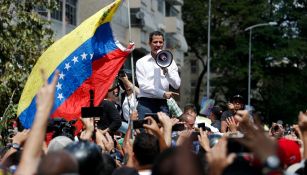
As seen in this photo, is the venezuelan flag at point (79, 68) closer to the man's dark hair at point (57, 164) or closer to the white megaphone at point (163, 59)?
the white megaphone at point (163, 59)

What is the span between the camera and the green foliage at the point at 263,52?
5603cm

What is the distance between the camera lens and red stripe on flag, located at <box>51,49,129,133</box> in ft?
38.9

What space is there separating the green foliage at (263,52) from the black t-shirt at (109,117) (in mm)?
42572

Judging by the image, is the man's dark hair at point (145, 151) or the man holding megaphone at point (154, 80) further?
the man holding megaphone at point (154, 80)

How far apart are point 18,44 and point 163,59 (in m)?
9.66

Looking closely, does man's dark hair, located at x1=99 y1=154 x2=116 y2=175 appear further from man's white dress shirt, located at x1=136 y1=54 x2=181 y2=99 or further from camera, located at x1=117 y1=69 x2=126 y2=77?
camera, located at x1=117 y1=69 x2=126 y2=77

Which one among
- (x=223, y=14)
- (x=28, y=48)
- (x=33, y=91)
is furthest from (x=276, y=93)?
(x=33, y=91)

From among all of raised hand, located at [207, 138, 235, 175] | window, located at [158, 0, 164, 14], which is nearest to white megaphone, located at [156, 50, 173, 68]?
raised hand, located at [207, 138, 235, 175]

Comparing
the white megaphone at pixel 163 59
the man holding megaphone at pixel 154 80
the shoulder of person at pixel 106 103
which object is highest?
the white megaphone at pixel 163 59

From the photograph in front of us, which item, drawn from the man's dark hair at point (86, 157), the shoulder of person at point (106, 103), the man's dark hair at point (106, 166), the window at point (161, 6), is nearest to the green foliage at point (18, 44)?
the shoulder of person at point (106, 103)

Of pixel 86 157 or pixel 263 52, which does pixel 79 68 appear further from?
pixel 263 52

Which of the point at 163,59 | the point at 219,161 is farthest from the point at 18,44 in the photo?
the point at 219,161

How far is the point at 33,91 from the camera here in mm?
11891

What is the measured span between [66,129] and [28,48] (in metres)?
10.1
